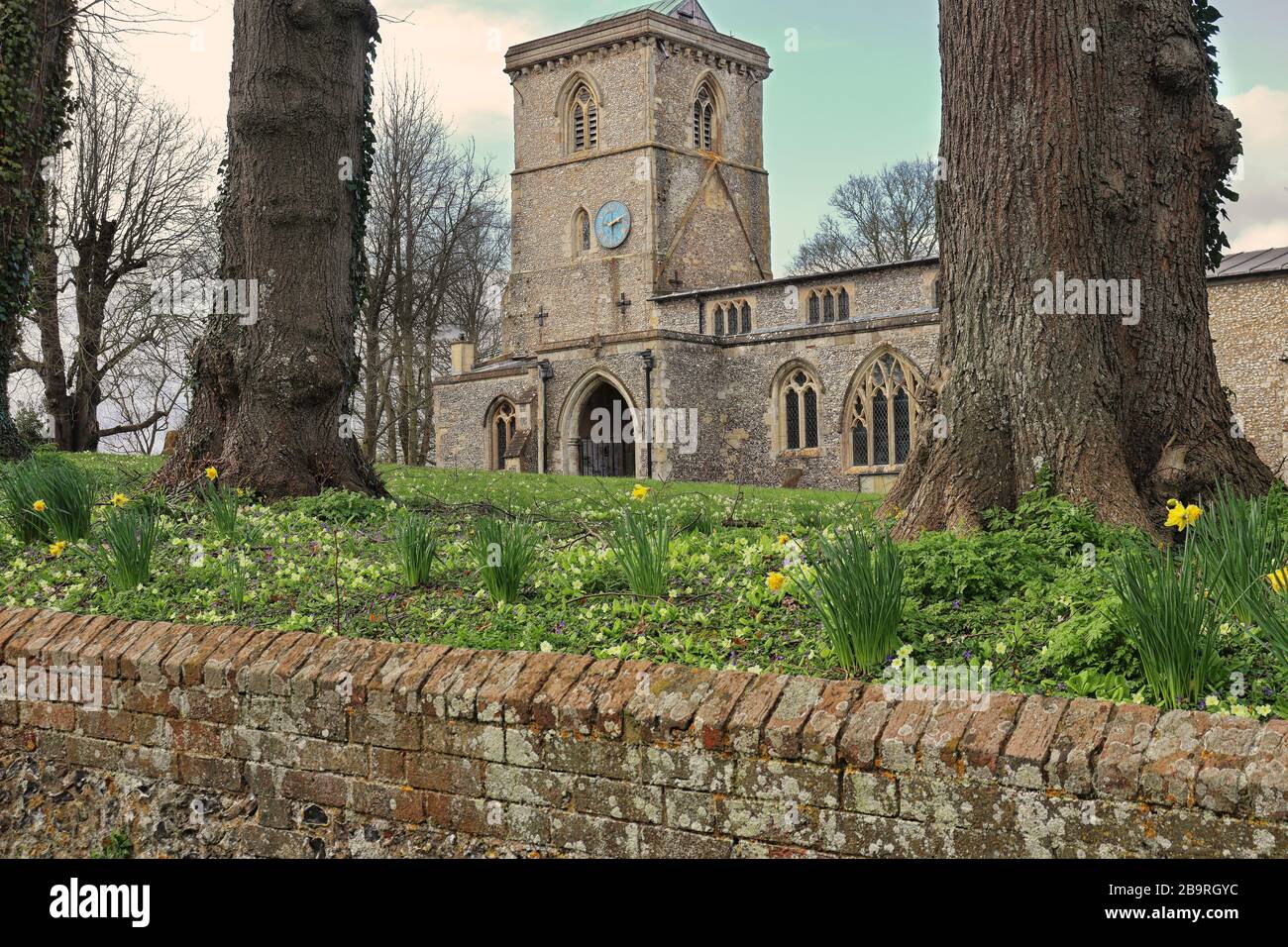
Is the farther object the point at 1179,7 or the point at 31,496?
the point at 31,496

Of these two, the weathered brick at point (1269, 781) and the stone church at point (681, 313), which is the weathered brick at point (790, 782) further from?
the stone church at point (681, 313)

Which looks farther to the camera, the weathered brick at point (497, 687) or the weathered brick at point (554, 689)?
the weathered brick at point (497, 687)

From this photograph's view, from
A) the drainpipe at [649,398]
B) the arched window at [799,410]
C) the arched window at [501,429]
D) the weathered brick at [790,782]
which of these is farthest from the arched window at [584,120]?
the weathered brick at [790,782]

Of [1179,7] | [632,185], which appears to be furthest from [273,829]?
[632,185]

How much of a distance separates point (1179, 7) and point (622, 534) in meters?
3.96

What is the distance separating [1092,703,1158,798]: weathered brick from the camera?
3234mm

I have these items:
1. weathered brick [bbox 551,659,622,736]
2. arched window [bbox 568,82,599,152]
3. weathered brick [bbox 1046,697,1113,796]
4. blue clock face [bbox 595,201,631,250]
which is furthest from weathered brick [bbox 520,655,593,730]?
arched window [bbox 568,82,599,152]

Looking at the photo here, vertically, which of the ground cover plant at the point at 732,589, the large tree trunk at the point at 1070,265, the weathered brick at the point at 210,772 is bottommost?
the weathered brick at the point at 210,772

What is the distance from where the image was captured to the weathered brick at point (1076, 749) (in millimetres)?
3299

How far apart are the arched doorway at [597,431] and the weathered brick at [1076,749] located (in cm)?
2910

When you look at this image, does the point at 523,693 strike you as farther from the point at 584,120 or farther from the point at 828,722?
the point at 584,120

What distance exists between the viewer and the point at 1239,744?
3.20 m

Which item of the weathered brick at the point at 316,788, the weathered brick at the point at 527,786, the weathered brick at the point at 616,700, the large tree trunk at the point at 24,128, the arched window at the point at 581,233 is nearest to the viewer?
the weathered brick at the point at 616,700

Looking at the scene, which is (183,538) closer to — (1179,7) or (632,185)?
(1179,7)
